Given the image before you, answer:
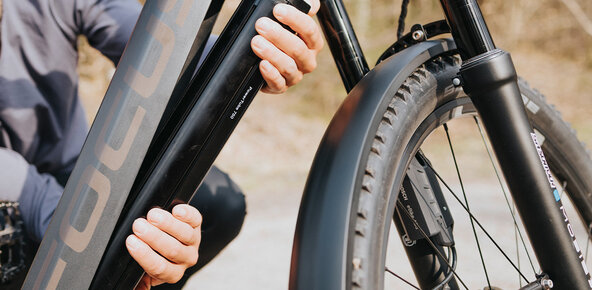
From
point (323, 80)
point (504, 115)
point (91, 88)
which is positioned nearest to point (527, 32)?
point (323, 80)

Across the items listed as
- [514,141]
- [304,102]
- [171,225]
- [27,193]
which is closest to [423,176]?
[514,141]

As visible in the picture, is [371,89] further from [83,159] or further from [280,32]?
[83,159]

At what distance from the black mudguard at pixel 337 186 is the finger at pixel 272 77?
84 millimetres

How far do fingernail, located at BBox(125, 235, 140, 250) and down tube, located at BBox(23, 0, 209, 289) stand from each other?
0.07 ft

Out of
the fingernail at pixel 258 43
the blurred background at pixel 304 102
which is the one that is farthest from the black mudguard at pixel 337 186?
the blurred background at pixel 304 102

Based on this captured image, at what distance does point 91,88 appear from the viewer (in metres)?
3.76

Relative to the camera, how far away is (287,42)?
2.06 feet

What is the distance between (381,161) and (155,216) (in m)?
0.26

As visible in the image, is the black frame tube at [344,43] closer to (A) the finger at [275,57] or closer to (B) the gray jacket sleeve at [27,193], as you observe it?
(A) the finger at [275,57]

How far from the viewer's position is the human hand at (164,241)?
1.97 ft

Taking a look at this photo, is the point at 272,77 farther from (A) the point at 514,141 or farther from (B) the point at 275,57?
(A) the point at 514,141

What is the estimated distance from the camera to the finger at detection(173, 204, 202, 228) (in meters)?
0.62

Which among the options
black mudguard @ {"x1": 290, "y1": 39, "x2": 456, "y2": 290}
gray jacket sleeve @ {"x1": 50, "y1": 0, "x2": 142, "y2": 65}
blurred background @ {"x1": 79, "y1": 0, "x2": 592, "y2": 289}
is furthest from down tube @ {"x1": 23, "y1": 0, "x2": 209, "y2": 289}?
blurred background @ {"x1": 79, "y1": 0, "x2": 592, "y2": 289}

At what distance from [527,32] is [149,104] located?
4710mm
